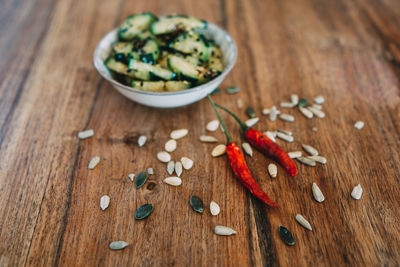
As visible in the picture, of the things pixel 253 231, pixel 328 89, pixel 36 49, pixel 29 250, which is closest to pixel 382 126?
pixel 328 89

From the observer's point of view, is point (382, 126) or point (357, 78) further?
point (357, 78)

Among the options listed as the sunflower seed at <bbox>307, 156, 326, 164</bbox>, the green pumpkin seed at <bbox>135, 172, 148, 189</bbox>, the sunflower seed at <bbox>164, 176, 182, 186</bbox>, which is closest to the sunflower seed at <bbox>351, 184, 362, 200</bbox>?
the sunflower seed at <bbox>307, 156, 326, 164</bbox>

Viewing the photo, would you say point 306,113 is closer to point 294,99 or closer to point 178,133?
point 294,99

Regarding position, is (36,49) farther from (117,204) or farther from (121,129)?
(117,204)

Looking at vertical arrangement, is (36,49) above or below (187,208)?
below

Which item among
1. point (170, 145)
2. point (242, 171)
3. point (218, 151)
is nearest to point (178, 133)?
point (170, 145)

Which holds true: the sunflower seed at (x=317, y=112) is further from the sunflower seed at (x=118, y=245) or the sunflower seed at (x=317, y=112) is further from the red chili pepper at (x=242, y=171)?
the sunflower seed at (x=118, y=245)

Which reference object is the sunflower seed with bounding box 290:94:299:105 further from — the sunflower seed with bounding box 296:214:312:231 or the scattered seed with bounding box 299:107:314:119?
the sunflower seed with bounding box 296:214:312:231
